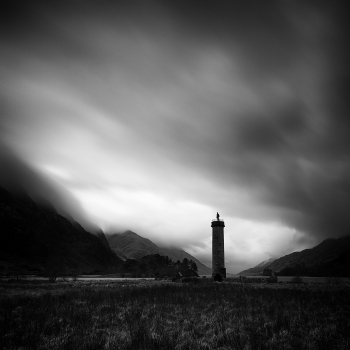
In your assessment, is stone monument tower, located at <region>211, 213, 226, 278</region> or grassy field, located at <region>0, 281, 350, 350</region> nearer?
grassy field, located at <region>0, 281, 350, 350</region>

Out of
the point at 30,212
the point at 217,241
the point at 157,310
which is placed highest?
the point at 30,212

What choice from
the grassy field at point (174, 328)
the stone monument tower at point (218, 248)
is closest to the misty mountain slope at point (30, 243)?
the stone monument tower at point (218, 248)

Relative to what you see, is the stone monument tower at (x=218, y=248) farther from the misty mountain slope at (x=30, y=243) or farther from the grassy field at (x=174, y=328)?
the misty mountain slope at (x=30, y=243)

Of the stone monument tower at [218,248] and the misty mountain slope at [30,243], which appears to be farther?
the misty mountain slope at [30,243]

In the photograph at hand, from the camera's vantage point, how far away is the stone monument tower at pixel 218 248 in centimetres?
5472

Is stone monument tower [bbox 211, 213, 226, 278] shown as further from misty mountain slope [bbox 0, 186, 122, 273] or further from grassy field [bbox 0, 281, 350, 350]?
misty mountain slope [bbox 0, 186, 122, 273]

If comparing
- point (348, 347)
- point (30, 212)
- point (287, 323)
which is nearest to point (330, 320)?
point (287, 323)

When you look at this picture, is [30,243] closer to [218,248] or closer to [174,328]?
[218,248]

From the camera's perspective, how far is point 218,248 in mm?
55656

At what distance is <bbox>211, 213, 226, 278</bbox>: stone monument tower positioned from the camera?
54719 millimetres

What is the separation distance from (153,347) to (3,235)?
167893 millimetres

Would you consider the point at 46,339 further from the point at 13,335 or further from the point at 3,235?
the point at 3,235

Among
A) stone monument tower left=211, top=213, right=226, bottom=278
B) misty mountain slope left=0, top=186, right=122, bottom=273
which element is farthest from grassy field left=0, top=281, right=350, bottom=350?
misty mountain slope left=0, top=186, right=122, bottom=273

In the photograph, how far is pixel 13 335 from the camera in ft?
32.0
